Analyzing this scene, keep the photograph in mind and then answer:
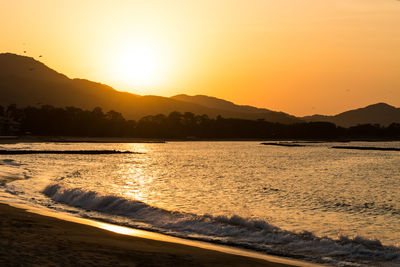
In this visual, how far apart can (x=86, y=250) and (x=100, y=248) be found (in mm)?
661

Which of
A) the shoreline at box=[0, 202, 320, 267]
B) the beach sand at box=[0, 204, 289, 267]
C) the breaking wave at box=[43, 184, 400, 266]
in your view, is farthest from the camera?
the breaking wave at box=[43, 184, 400, 266]

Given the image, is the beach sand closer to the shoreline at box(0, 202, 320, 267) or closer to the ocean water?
the shoreline at box(0, 202, 320, 267)

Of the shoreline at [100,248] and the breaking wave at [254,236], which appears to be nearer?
the shoreline at [100,248]

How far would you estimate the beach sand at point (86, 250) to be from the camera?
13.0m

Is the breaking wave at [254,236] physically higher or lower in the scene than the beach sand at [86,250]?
lower

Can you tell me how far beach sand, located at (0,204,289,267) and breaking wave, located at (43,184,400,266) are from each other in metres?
2.82

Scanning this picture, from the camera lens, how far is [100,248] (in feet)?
50.1

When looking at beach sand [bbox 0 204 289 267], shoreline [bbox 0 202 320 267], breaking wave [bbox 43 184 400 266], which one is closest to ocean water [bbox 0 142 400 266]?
breaking wave [bbox 43 184 400 266]

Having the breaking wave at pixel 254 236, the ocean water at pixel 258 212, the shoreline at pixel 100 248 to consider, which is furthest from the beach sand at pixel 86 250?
the ocean water at pixel 258 212

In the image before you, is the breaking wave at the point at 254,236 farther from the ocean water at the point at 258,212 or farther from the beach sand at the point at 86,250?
the beach sand at the point at 86,250

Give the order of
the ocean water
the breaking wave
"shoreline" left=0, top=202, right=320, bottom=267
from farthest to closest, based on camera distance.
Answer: the ocean water < the breaking wave < "shoreline" left=0, top=202, right=320, bottom=267

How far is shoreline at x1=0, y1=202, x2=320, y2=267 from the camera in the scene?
13295mm

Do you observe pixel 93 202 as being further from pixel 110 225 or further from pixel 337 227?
pixel 337 227

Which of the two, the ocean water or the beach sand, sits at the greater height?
the beach sand
